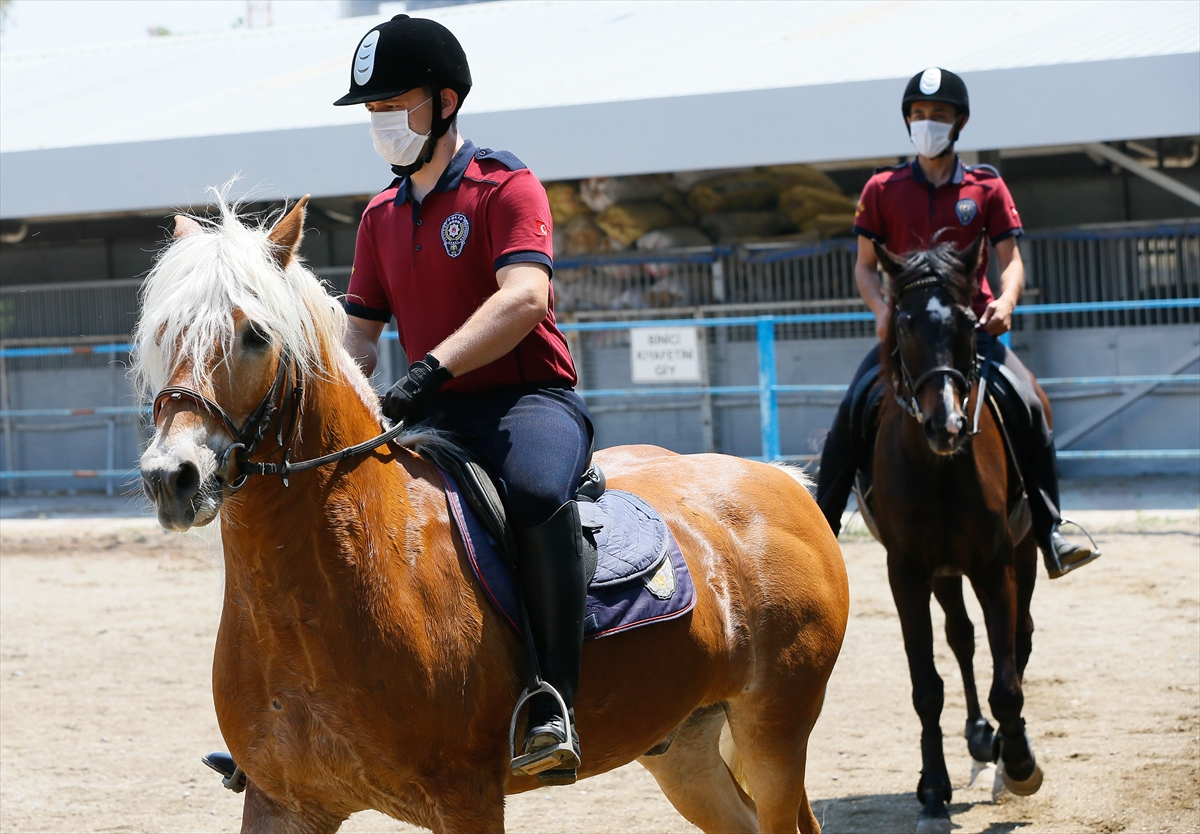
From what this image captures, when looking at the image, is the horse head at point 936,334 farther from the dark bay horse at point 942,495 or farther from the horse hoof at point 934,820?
the horse hoof at point 934,820

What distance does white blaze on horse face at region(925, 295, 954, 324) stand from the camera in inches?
182

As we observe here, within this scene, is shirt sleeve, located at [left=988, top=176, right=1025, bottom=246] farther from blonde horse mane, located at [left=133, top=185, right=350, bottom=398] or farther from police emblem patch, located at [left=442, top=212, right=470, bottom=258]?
blonde horse mane, located at [left=133, top=185, right=350, bottom=398]

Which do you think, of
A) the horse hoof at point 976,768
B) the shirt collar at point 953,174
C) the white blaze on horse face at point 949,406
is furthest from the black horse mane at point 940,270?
the horse hoof at point 976,768

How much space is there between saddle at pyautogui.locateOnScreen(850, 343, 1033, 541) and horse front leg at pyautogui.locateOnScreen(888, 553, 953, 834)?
291mm

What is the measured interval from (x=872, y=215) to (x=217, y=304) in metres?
3.63

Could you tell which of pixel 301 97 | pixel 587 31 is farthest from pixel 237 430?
pixel 587 31

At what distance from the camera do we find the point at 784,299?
13.4m

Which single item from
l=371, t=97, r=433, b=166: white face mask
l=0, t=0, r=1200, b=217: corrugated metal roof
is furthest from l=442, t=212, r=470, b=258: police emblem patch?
l=0, t=0, r=1200, b=217: corrugated metal roof

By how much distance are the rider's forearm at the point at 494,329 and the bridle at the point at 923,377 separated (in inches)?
87.7

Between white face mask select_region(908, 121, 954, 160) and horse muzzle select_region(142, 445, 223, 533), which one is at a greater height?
white face mask select_region(908, 121, 954, 160)

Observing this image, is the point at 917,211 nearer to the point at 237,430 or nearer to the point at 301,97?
the point at 237,430

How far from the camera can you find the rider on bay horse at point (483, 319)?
2.78 metres

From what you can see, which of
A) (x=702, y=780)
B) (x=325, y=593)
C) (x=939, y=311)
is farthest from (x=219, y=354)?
(x=939, y=311)

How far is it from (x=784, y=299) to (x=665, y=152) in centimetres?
240
